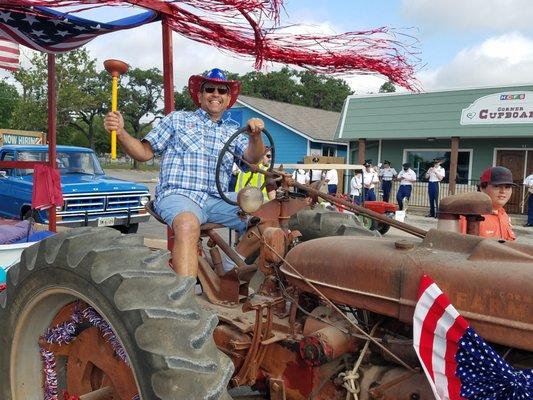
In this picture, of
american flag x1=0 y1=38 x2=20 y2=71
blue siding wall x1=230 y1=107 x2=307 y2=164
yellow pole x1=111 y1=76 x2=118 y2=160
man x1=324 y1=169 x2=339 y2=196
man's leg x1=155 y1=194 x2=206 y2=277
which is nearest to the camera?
yellow pole x1=111 y1=76 x2=118 y2=160

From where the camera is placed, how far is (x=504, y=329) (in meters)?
2.03

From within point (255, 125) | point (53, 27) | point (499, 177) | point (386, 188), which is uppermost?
point (53, 27)

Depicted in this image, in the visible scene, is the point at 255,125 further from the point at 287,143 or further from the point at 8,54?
the point at 287,143

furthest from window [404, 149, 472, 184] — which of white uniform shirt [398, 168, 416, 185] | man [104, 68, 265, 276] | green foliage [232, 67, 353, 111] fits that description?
green foliage [232, 67, 353, 111]

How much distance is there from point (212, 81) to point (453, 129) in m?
15.4

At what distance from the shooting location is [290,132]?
2744 centimetres

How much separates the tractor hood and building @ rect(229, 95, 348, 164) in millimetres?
23714

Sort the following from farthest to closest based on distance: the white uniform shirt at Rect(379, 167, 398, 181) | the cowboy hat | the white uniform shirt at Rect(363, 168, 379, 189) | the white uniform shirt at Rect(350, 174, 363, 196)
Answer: the white uniform shirt at Rect(379, 167, 398, 181), the white uniform shirt at Rect(363, 168, 379, 189), the white uniform shirt at Rect(350, 174, 363, 196), the cowboy hat

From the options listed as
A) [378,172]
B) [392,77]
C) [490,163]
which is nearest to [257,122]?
[392,77]

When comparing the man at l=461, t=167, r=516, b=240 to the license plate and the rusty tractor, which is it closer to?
the rusty tractor

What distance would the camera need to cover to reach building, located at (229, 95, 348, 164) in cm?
2708

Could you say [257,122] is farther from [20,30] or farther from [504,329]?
[20,30]

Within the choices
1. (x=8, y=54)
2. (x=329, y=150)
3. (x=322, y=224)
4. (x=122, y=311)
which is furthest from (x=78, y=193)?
(x=329, y=150)

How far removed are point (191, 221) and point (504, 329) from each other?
6.04ft
